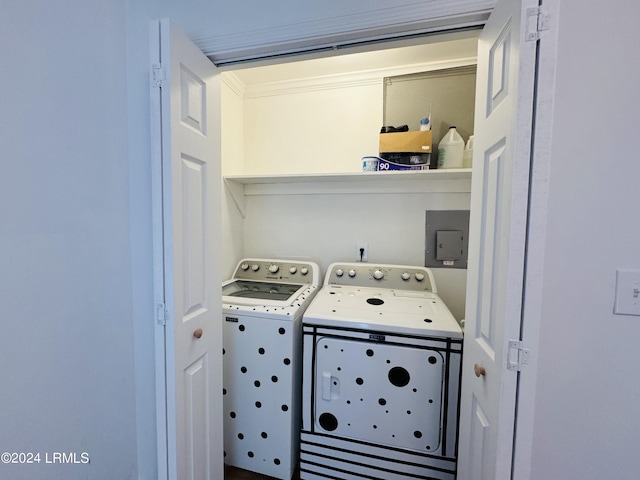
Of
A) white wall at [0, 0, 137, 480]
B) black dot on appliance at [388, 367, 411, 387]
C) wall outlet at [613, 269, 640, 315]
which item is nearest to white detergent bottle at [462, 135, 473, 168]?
wall outlet at [613, 269, 640, 315]

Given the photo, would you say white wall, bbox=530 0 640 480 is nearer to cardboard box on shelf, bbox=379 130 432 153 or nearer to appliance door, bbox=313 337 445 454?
appliance door, bbox=313 337 445 454

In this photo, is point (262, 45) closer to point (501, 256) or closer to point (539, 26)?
point (539, 26)

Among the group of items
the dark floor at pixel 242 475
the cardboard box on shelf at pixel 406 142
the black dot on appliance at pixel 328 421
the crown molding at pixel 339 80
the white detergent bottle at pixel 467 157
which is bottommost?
the dark floor at pixel 242 475

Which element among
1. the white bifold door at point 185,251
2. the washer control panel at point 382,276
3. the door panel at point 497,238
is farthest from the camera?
the washer control panel at point 382,276

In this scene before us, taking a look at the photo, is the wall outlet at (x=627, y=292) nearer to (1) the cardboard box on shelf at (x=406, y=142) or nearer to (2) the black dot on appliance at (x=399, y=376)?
(2) the black dot on appliance at (x=399, y=376)

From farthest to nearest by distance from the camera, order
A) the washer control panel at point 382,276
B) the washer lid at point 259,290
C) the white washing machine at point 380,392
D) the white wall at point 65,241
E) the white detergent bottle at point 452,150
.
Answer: the washer control panel at point 382,276 < the white detergent bottle at point 452,150 < the washer lid at point 259,290 < the white washing machine at point 380,392 < the white wall at point 65,241

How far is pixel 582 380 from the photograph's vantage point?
2.50 feet

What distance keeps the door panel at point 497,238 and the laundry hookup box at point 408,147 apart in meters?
0.72

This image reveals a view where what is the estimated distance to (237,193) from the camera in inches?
83.2

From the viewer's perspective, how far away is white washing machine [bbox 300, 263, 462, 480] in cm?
118

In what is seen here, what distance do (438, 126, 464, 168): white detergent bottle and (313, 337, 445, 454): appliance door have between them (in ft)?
3.98

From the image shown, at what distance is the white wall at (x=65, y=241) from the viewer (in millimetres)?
733

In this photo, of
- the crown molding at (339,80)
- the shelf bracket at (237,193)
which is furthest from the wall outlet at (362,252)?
the crown molding at (339,80)

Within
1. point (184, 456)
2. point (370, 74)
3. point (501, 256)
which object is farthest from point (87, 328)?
point (370, 74)
